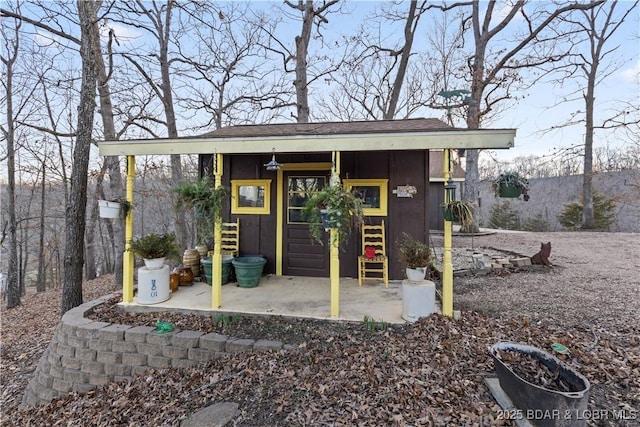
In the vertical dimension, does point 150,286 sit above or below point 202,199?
below

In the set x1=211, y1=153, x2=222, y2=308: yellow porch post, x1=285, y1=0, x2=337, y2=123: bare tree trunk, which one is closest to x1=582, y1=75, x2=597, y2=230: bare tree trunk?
x1=285, y1=0, x2=337, y2=123: bare tree trunk

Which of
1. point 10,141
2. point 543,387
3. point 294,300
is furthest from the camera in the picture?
point 10,141

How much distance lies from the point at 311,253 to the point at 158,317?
2.58m

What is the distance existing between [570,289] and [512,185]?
2.75 m

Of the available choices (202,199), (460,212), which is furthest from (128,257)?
(460,212)

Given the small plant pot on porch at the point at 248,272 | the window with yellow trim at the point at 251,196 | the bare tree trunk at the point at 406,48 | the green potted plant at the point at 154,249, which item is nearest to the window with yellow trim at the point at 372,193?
the window with yellow trim at the point at 251,196

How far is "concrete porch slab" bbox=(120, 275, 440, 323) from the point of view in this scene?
388cm

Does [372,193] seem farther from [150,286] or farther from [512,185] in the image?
[150,286]

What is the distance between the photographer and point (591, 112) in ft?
39.4

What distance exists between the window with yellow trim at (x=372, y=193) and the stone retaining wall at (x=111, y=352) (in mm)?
2796

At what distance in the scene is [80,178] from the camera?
16.6 feet

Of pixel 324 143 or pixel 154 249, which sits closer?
pixel 324 143

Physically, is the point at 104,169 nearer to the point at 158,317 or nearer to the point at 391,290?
the point at 158,317

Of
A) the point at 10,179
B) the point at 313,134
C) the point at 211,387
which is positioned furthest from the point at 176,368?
the point at 10,179
